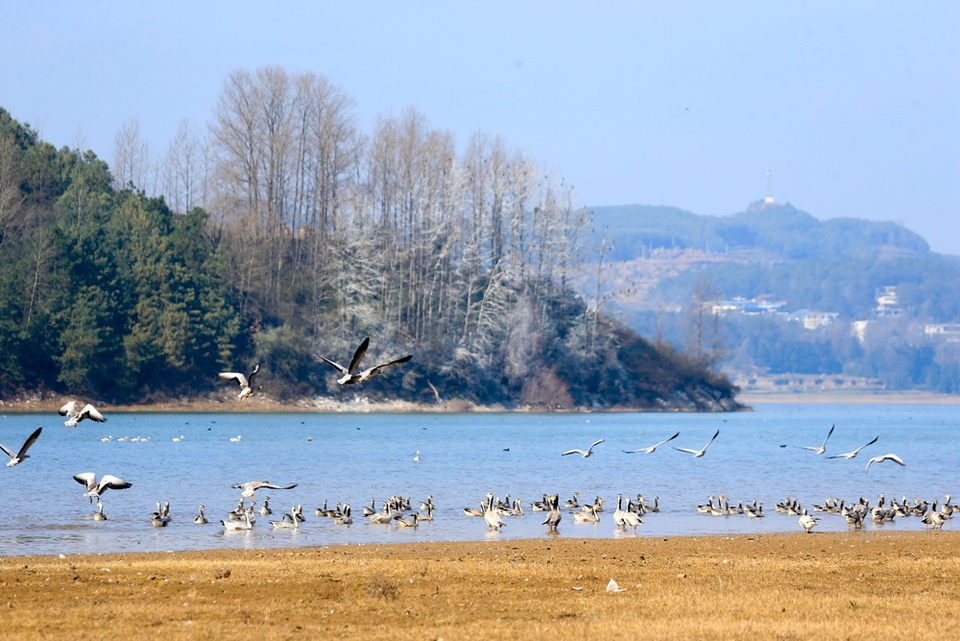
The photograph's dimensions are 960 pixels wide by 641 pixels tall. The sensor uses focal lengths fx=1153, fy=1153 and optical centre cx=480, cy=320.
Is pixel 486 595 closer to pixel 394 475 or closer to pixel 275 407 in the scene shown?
pixel 394 475

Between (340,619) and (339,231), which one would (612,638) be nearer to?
(340,619)

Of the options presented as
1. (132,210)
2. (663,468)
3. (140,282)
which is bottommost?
(663,468)

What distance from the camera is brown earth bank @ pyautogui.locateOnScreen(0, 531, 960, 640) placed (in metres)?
10.6

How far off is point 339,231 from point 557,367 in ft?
71.2

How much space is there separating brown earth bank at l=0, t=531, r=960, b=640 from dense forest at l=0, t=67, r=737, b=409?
56371mm

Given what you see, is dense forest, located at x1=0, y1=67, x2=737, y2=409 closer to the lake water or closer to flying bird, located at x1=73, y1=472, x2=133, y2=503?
the lake water

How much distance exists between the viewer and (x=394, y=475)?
36406mm

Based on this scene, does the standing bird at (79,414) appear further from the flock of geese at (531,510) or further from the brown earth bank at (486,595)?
the brown earth bank at (486,595)

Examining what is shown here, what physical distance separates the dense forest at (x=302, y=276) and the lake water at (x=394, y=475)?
20.4 feet

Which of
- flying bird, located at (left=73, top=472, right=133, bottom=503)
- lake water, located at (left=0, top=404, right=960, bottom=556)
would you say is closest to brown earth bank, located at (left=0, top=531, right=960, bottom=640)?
flying bird, located at (left=73, top=472, right=133, bottom=503)

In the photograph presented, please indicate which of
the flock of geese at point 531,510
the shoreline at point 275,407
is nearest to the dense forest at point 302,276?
the shoreline at point 275,407

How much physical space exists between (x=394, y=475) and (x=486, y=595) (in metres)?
23.8

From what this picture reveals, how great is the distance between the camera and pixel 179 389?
76250 millimetres

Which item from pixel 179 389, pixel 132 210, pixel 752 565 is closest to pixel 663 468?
pixel 752 565
